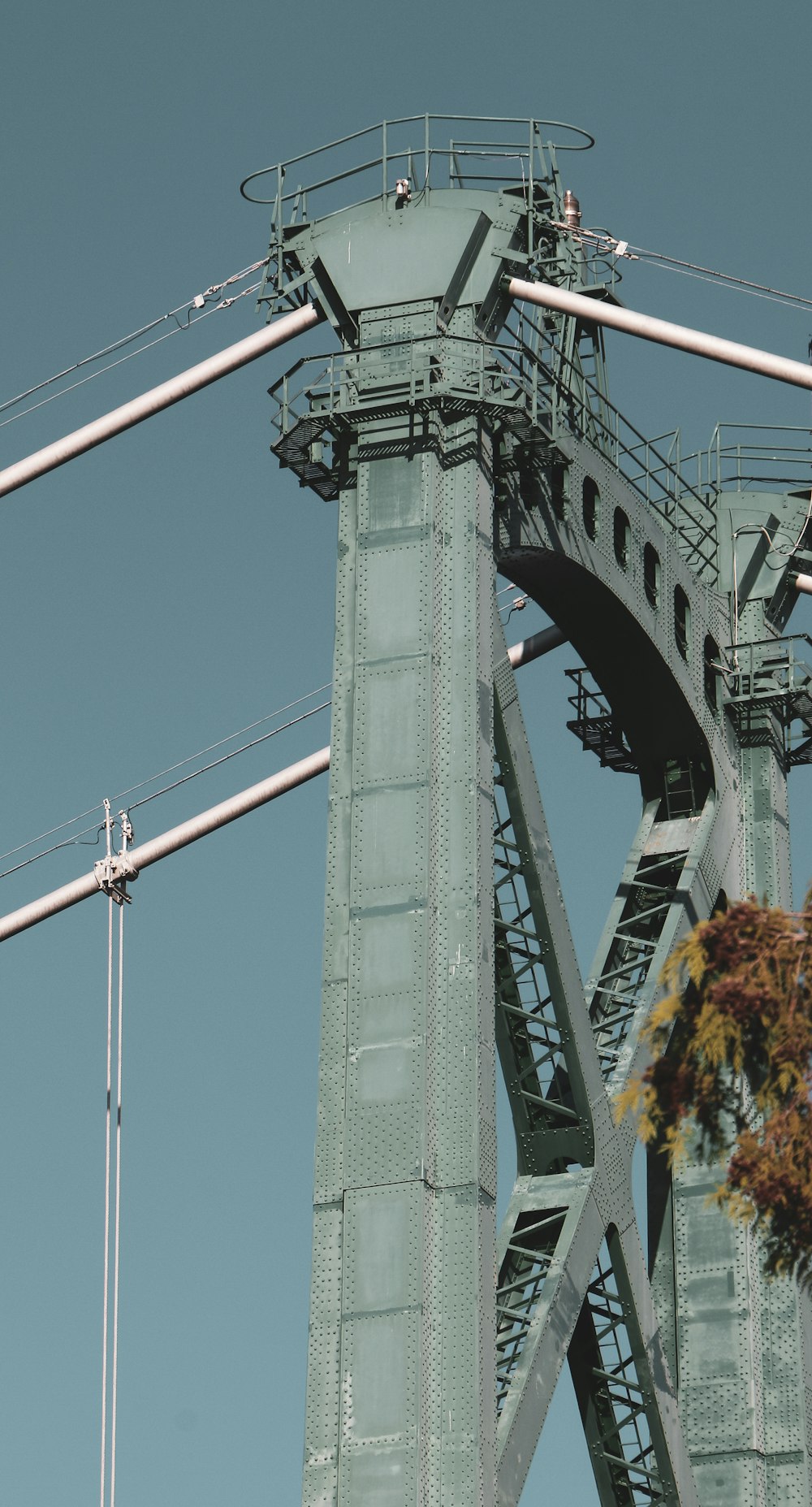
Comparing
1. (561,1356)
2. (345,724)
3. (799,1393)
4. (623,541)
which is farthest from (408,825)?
(799,1393)

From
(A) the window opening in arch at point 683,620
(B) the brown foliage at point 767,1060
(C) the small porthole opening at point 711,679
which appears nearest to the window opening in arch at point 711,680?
(C) the small porthole opening at point 711,679

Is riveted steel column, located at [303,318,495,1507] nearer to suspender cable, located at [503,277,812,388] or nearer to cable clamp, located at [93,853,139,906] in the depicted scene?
suspender cable, located at [503,277,812,388]

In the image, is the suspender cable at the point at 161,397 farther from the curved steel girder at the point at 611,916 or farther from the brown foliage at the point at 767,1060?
the brown foliage at the point at 767,1060

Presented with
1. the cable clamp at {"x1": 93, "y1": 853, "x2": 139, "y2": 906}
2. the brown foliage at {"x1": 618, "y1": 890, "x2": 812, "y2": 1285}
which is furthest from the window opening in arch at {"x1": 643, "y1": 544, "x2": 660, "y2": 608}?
the brown foliage at {"x1": 618, "y1": 890, "x2": 812, "y2": 1285}

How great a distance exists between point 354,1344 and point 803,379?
975cm

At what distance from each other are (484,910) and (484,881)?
274 mm

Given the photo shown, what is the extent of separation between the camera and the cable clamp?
36.2 metres

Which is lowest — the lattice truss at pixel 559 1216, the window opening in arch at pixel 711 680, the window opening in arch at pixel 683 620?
the lattice truss at pixel 559 1216

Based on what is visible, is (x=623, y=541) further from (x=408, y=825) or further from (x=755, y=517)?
(x=408, y=825)

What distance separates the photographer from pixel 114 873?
3628 cm

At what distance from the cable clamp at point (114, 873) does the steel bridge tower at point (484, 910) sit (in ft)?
18.9

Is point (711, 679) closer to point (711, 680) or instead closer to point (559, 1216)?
point (711, 680)

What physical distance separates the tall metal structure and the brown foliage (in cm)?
575

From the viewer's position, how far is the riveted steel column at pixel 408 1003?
84.0 feet
